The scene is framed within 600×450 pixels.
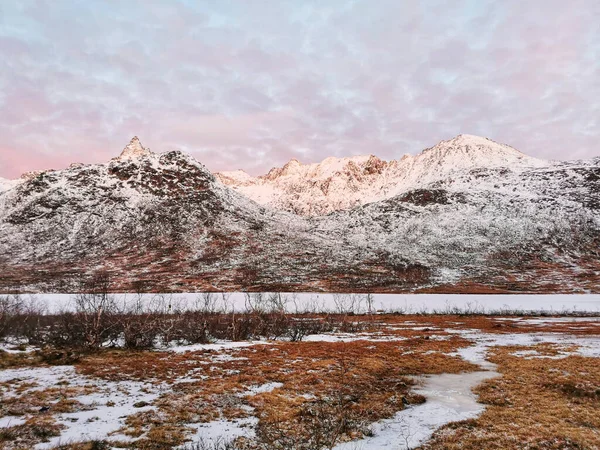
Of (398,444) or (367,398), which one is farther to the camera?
(367,398)

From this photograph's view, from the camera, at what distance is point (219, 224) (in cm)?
14725

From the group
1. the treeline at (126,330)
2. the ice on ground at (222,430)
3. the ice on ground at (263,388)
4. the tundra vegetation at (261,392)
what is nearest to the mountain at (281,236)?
the treeline at (126,330)

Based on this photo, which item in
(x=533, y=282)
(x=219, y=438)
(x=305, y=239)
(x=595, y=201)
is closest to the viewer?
(x=219, y=438)

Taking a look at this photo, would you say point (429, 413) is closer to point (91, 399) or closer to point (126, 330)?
point (91, 399)

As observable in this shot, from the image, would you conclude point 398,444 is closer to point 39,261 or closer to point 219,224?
point 39,261

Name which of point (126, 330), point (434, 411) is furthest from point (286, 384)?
point (126, 330)

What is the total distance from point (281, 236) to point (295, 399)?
129 metres

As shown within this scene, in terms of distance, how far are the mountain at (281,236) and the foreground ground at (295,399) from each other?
241 ft

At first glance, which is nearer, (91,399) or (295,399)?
(91,399)

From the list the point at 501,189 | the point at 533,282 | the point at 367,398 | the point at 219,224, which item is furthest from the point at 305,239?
the point at 367,398

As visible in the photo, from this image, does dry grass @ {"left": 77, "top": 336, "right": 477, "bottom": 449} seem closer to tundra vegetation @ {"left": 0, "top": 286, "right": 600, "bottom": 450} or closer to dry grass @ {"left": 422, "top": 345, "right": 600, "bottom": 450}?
tundra vegetation @ {"left": 0, "top": 286, "right": 600, "bottom": 450}

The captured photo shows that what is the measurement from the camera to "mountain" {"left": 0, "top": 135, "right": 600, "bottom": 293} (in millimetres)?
105562

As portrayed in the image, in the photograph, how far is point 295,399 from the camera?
48.8 feet

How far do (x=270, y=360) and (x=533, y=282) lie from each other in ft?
370
